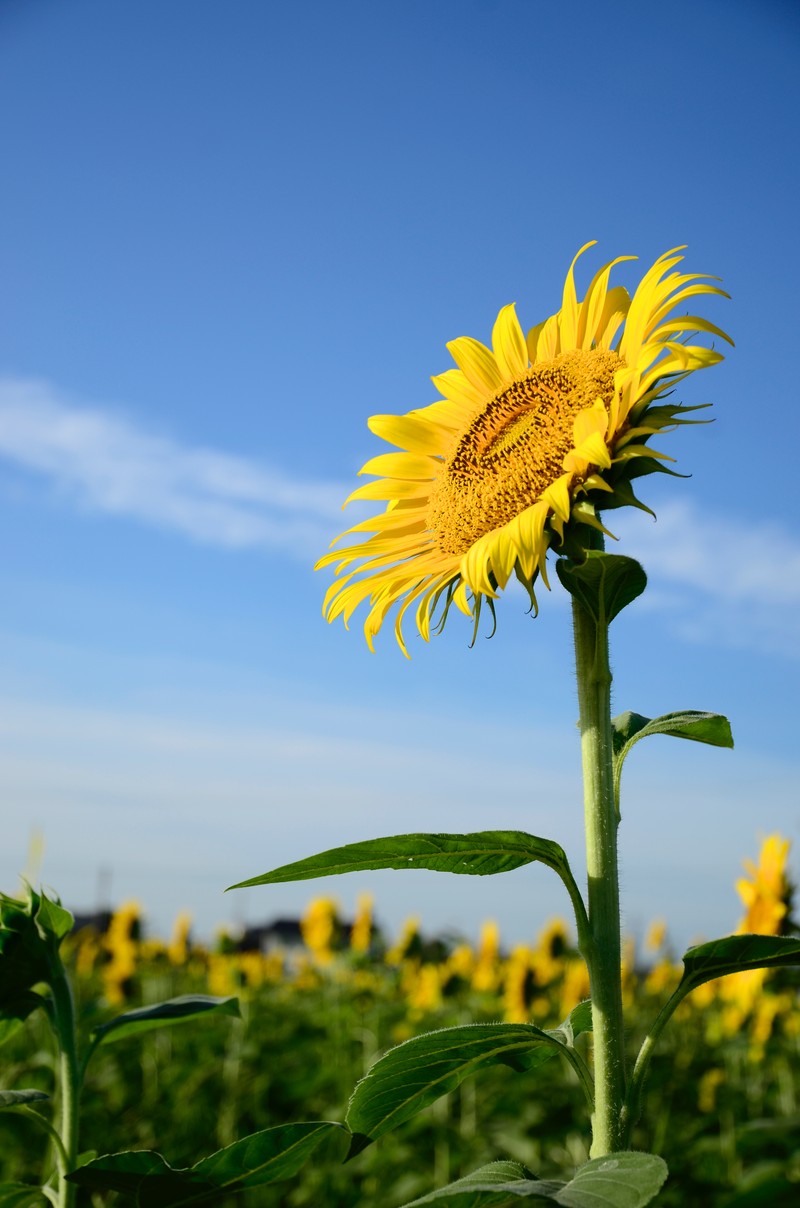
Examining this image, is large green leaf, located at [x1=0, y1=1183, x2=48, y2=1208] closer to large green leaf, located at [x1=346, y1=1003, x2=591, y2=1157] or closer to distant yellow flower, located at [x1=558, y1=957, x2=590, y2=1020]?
large green leaf, located at [x1=346, y1=1003, x2=591, y2=1157]

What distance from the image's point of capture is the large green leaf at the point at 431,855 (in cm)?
123

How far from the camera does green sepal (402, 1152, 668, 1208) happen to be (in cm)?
97

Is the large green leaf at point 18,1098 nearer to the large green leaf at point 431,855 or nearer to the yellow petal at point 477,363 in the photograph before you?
the large green leaf at point 431,855

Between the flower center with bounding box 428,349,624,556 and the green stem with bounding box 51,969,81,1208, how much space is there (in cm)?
90

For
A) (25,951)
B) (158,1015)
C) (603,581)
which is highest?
(603,581)

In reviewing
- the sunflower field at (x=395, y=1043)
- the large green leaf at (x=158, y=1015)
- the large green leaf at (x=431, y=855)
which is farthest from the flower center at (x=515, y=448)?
the sunflower field at (x=395, y=1043)

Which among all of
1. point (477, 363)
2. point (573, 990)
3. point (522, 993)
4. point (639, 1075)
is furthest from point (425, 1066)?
point (573, 990)

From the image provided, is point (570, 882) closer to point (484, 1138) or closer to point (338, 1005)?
point (484, 1138)

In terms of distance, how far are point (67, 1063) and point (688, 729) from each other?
104 cm

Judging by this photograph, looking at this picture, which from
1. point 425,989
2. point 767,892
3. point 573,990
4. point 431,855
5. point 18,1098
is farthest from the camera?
point 425,989

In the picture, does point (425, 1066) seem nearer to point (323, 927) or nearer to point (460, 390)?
point (460, 390)

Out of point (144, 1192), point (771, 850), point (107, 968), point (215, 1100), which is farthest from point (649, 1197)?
point (107, 968)

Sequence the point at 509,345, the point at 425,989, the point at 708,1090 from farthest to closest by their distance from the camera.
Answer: the point at 425,989 → the point at 708,1090 → the point at 509,345

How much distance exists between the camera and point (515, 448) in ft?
5.63
